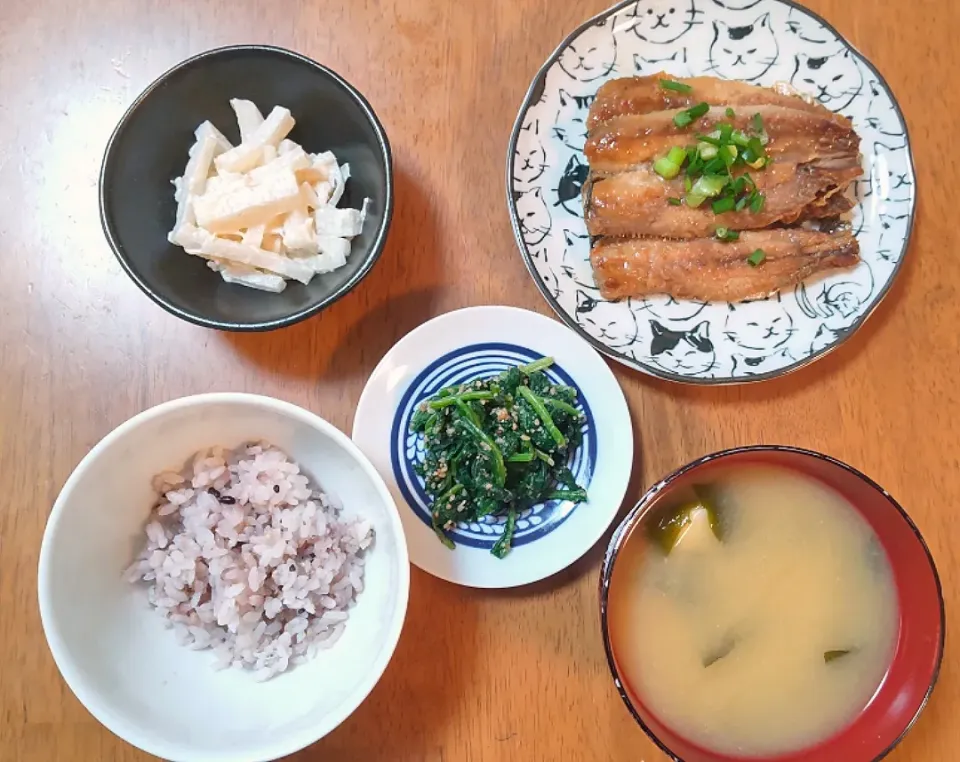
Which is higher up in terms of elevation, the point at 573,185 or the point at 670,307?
the point at 573,185

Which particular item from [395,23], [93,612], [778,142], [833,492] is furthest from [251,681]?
[778,142]

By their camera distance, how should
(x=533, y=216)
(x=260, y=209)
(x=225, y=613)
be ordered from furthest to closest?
1. (x=533, y=216)
2. (x=260, y=209)
3. (x=225, y=613)

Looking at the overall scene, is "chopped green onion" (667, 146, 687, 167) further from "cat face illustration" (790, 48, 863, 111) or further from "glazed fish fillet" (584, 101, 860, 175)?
"cat face illustration" (790, 48, 863, 111)

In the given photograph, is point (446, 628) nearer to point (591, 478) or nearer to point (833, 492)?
point (591, 478)

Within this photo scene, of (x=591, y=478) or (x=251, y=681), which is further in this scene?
(x=591, y=478)

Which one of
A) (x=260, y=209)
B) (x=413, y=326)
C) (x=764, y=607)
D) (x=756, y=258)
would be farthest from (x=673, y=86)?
(x=764, y=607)

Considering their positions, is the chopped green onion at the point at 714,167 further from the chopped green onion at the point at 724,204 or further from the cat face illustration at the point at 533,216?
the cat face illustration at the point at 533,216

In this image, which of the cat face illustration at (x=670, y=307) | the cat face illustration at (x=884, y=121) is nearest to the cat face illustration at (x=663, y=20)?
the cat face illustration at (x=884, y=121)

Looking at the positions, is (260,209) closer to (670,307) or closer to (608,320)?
(608,320)
